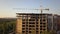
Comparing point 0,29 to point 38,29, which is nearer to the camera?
point 0,29

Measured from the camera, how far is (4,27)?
17.1ft

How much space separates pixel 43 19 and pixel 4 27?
7.65ft

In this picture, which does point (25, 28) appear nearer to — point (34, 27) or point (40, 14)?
point (34, 27)

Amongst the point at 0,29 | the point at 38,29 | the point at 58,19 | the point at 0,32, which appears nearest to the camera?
the point at 0,32

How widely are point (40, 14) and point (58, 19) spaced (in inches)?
43.7

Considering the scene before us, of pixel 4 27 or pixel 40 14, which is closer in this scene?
pixel 4 27

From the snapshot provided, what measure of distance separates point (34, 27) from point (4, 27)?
1934 mm

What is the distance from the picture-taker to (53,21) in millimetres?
6852

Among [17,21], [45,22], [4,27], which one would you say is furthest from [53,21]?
[4,27]

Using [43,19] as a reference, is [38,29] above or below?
below

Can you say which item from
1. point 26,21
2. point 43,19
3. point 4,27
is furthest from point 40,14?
point 4,27

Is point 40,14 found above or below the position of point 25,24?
above

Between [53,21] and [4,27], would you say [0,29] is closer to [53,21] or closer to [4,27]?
[4,27]

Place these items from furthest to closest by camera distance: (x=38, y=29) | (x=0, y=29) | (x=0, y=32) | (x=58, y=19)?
(x=58, y=19) → (x=38, y=29) → (x=0, y=29) → (x=0, y=32)
